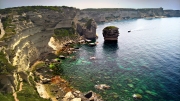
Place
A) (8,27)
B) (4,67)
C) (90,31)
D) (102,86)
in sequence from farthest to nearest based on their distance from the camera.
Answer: (90,31) < (8,27) < (102,86) < (4,67)

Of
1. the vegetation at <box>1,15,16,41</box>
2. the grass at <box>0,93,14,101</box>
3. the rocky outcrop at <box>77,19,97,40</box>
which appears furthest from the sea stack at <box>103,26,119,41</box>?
the grass at <box>0,93,14,101</box>

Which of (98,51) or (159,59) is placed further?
(98,51)

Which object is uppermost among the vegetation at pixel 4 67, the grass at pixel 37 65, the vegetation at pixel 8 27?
the vegetation at pixel 8 27

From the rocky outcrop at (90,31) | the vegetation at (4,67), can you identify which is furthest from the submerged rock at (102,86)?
the rocky outcrop at (90,31)

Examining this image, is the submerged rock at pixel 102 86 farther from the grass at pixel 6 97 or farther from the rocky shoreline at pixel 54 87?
the grass at pixel 6 97

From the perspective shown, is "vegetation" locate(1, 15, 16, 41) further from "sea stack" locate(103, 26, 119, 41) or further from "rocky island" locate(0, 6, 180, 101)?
"sea stack" locate(103, 26, 119, 41)

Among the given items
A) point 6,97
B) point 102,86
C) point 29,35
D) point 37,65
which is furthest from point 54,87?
point 29,35

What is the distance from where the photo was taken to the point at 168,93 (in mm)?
55438

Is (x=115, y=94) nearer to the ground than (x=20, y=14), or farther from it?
nearer to the ground

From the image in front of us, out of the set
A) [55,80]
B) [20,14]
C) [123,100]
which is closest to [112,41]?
[20,14]

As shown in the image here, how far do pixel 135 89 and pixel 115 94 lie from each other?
7.40m

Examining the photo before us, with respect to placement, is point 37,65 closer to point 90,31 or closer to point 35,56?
point 35,56

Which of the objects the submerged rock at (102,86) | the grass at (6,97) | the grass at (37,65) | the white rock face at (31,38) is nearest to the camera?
the grass at (6,97)

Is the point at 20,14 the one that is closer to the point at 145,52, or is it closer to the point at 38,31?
the point at 38,31
